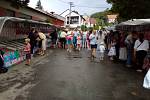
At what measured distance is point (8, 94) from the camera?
32.4 feet

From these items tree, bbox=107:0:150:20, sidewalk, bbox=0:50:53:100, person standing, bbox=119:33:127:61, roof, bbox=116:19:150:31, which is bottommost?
sidewalk, bbox=0:50:53:100

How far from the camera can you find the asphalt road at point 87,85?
9898 mm

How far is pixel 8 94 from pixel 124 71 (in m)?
7.27

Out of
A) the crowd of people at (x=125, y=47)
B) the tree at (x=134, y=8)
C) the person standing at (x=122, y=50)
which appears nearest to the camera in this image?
the crowd of people at (x=125, y=47)

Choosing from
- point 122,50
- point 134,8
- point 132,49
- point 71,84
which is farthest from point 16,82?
point 134,8

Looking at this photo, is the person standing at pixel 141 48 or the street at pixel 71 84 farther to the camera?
the person standing at pixel 141 48

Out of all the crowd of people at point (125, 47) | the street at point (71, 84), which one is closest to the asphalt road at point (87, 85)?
the street at point (71, 84)

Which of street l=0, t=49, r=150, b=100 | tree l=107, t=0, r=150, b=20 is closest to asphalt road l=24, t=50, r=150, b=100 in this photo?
street l=0, t=49, r=150, b=100

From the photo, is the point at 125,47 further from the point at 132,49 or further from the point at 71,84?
the point at 71,84

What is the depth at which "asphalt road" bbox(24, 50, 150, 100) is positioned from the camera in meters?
9.90

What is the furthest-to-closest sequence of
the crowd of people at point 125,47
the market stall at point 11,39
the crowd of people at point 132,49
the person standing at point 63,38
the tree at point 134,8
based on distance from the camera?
the person standing at point 63,38 < the tree at point 134,8 < the market stall at point 11,39 < the crowd of people at point 125,47 < the crowd of people at point 132,49

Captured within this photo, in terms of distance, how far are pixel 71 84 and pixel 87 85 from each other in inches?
22.9

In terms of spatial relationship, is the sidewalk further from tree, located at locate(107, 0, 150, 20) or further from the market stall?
tree, located at locate(107, 0, 150, 20)

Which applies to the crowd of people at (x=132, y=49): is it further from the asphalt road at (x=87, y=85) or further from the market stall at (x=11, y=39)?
the market stall at (x=11, y=39)
